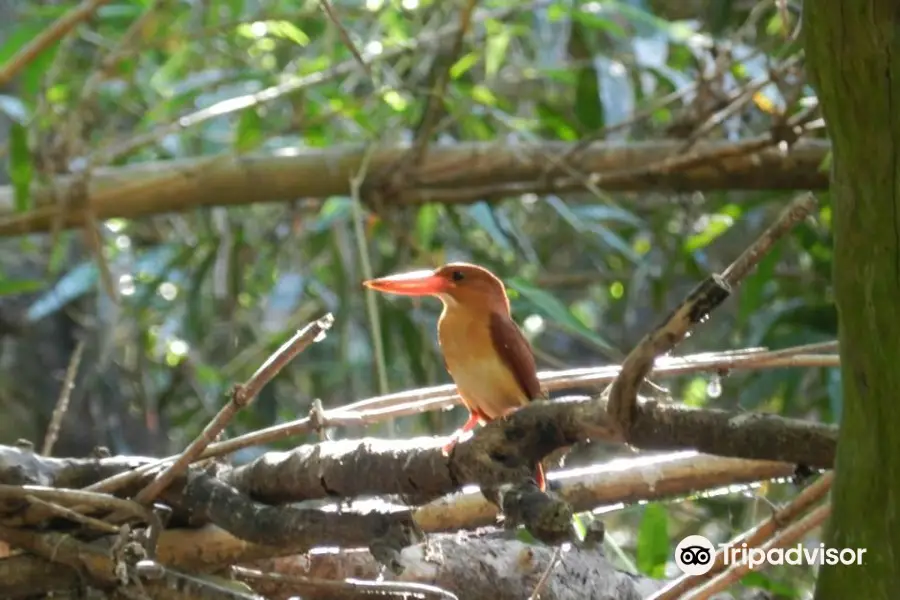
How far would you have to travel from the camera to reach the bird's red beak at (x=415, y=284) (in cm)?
160

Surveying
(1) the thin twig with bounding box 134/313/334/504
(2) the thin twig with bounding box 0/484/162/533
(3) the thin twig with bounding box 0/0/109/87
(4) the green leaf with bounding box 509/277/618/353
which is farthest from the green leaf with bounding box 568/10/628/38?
(2) the thin twig with bounding box 0/484/162/533

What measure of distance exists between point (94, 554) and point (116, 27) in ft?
8.06

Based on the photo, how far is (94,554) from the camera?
1.23m

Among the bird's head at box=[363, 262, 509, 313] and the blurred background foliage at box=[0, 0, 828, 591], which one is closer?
the bird's head at box=[363, 262, 509, 313]

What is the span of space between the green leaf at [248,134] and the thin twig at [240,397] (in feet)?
5.40

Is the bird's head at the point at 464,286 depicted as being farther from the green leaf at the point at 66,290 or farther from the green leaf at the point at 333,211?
the green leaf at the point at 66,290

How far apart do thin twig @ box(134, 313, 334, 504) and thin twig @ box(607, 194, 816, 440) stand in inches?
14.1

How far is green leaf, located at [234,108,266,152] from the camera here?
2.81 m

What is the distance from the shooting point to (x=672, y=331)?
32.9 inches

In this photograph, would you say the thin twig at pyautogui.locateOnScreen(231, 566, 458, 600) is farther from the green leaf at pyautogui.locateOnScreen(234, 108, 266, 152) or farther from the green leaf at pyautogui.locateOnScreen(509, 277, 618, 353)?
the green leaf at pyautogui.locateOnScreen(234, 108, 266, 152)

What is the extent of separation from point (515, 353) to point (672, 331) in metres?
0.92

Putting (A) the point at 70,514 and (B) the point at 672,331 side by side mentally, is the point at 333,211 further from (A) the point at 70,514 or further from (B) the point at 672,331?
(B) the point at 672,331

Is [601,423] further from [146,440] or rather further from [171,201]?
[146,440]

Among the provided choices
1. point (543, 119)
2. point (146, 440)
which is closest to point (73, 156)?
point (146, 440)
